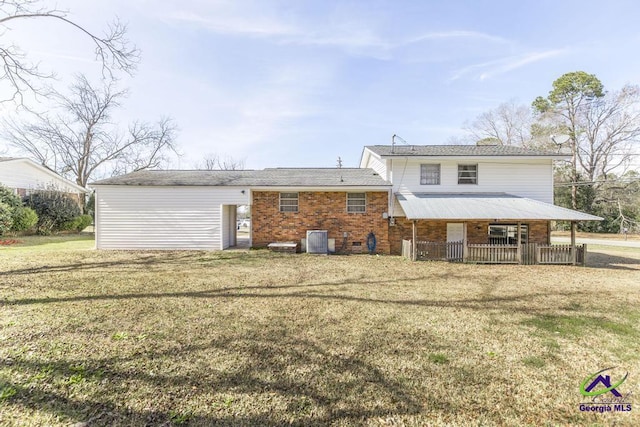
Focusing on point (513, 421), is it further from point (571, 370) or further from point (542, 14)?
point (542, 14)

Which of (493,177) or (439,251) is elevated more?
(493,177)

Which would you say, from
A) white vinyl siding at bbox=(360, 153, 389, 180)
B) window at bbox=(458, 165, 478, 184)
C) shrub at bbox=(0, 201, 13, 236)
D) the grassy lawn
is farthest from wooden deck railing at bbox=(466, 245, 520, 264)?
shrub at bbox=(0, 201, 13, 236)

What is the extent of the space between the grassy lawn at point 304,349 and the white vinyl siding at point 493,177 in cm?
664

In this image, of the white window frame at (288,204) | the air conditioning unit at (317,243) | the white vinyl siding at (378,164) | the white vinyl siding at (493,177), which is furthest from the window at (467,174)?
the white window frame at (288,204)

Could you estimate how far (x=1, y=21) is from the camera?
31.6ft

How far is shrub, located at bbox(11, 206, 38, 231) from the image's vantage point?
1681cm

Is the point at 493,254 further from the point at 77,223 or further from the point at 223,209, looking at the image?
the point at 77,223

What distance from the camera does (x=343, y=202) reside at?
13.9 m

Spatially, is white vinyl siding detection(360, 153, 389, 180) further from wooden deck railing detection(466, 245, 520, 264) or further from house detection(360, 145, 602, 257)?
wooden deck railing detection(466, 245, 520, 264)

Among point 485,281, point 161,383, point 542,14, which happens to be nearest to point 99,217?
point 161,383

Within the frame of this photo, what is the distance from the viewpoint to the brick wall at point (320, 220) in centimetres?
1381

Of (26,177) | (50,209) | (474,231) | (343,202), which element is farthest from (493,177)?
(26,177)

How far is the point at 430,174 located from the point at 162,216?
541 inches

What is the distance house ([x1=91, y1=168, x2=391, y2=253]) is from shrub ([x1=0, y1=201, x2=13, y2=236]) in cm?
731
